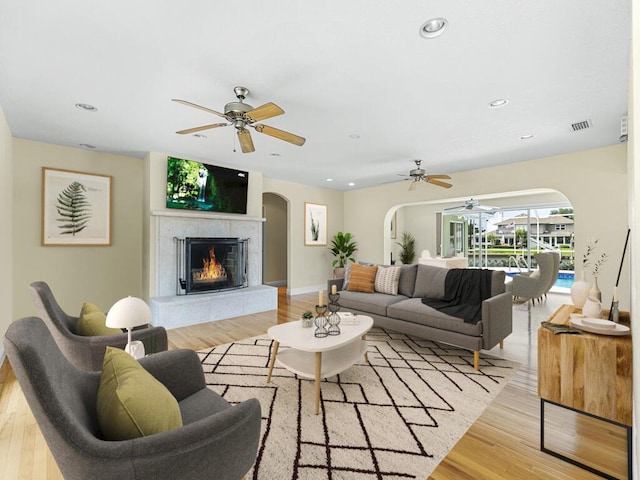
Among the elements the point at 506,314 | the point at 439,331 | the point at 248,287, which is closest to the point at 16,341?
the point at 439,331

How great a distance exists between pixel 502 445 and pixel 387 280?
254 cm

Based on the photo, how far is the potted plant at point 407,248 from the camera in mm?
10031

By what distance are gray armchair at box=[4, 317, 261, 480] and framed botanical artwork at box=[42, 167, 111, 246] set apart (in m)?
3.79

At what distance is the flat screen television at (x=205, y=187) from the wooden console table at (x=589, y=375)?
4679 mm

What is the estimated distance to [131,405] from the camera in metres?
1.06

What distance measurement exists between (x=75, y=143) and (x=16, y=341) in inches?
169

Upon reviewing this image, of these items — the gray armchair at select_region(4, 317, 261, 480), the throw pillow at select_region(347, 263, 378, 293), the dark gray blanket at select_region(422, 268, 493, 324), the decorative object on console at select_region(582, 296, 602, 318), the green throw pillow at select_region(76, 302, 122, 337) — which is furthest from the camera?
the throw pillow at select_region(347, 263, 378, 293)

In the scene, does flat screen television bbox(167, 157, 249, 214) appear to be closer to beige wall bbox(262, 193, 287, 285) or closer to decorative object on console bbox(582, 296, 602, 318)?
beige wall bbox(262, 193, 287, 285)

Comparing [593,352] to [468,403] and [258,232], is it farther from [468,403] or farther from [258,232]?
[258,232]

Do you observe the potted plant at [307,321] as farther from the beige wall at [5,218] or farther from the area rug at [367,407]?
the beige wall at [5,218]

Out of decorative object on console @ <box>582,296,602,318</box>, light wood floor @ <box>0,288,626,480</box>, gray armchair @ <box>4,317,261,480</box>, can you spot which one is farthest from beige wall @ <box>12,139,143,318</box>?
decorative object on console @ <box>582,296,602,318</box>

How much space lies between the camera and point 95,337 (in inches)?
82.5

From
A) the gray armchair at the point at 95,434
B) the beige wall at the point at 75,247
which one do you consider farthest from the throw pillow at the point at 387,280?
the beige wall at the point at 75,247

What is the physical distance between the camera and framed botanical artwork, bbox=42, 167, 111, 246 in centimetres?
403
